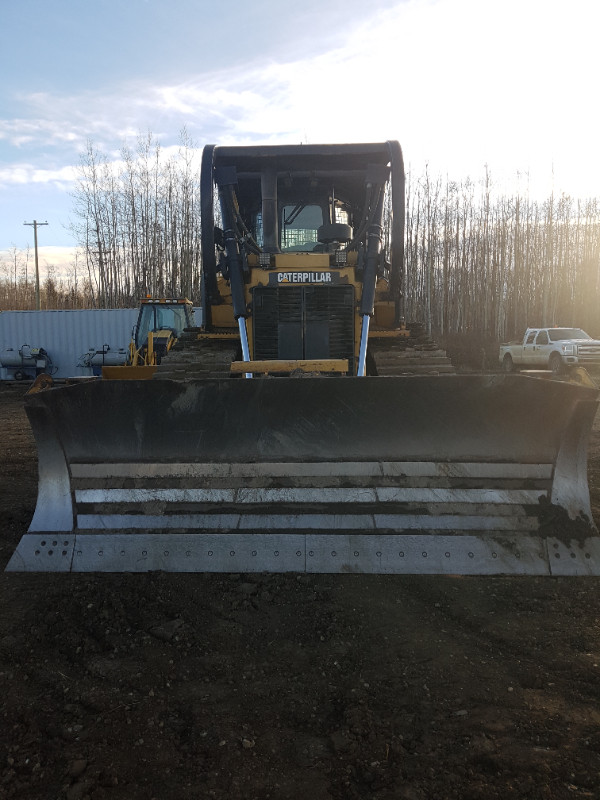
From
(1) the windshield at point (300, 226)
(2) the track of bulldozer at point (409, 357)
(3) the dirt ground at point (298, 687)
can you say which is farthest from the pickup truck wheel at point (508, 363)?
(3) the dirt ground at point (298, 687)

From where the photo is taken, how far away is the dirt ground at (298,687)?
2.09 meters

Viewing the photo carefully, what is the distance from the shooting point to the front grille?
19.6ft

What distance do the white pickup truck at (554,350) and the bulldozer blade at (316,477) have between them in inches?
721

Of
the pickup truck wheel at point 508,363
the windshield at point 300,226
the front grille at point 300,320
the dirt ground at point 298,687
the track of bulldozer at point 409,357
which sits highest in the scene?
the windshield at point 300,226

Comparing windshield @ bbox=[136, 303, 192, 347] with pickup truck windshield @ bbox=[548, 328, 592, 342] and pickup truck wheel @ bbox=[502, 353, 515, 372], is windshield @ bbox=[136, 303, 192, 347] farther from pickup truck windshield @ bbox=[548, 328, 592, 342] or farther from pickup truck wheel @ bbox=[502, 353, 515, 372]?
pickup truck wheel @ bbox=[502, 353, 515, 372]

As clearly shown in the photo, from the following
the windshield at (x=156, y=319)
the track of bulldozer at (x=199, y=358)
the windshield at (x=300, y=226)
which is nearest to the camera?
the track of bulldozer at (x=199, y=358)

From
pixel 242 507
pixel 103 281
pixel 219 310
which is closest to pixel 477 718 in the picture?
pixel 242 507

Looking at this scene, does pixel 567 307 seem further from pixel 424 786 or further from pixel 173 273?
pixel 424 786

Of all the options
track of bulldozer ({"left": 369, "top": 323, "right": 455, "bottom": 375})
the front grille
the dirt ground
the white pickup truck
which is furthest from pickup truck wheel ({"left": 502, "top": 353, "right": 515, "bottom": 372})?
the dirt ground

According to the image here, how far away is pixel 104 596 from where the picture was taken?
355 centimetres

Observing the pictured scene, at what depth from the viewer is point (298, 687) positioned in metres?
2.66

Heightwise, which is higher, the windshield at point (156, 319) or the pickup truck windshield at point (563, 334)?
the windshield at point (156, 319)

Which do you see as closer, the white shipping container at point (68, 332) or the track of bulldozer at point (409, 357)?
the track of bulldozer at point (409, 357)

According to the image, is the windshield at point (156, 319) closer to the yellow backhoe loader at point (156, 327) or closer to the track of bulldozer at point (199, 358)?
the yellow backhoe loader at point (156, 327)
